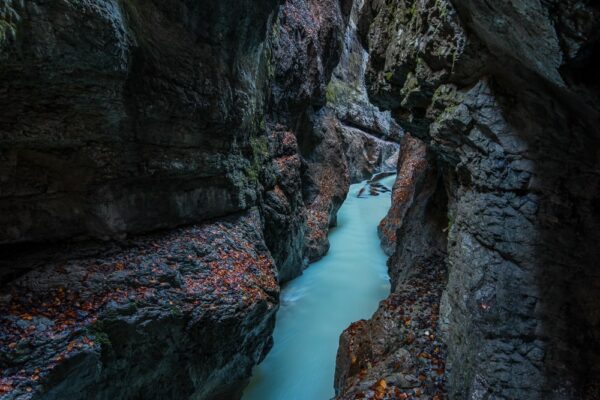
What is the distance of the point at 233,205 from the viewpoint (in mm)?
7531

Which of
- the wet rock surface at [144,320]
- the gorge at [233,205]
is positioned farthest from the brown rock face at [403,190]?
the wet rock surface at [144,320]

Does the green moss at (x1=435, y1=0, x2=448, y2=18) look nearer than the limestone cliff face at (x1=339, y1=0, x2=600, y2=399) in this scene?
No

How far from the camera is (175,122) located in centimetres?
578

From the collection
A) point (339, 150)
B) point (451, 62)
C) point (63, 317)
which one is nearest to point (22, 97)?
point (63, 317)

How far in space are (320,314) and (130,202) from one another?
267 inches

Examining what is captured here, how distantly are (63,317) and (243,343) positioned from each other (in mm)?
3260

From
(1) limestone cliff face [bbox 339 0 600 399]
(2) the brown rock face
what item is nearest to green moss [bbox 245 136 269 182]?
(1) limestone cliff face [bbox 339 0 600 399]

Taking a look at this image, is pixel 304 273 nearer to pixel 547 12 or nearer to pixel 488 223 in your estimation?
pixel 488 223

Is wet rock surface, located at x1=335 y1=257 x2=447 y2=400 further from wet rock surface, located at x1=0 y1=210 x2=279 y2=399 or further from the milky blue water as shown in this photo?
wet rock surface, located at x1=0 y1=210 x2=279 y2=399

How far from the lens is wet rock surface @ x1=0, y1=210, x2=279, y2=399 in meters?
3.89

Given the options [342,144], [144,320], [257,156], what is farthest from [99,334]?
[342,144]

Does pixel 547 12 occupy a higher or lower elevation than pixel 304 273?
higher

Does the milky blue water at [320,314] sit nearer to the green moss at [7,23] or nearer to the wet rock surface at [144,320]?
the wet rock surface at [144,320]

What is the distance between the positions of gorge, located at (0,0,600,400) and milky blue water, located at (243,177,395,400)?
305mm
